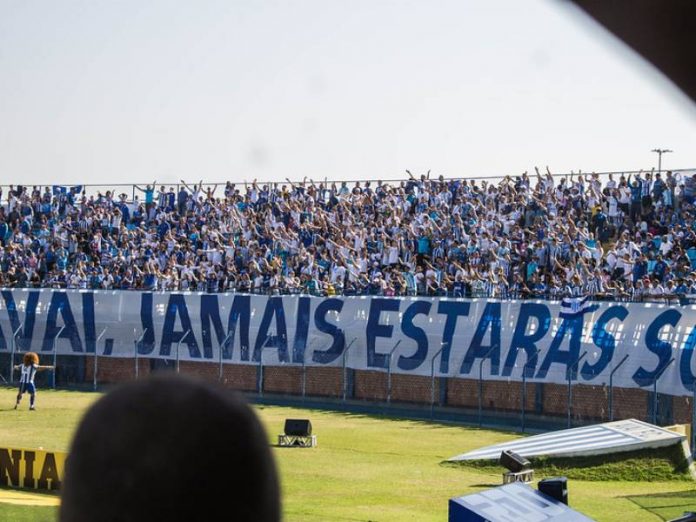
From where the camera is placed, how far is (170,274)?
137 ft

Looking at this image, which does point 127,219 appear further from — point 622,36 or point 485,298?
point 622,36

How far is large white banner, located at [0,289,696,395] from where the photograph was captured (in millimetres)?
27891

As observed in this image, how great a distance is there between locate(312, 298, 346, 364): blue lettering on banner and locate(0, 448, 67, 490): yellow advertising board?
1686 centimetres

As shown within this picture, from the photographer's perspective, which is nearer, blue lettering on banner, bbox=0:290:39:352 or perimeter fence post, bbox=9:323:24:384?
perimeter fence post, bbox=9:323:24:384

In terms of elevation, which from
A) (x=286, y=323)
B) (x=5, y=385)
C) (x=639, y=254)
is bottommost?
(x=5, y=385)

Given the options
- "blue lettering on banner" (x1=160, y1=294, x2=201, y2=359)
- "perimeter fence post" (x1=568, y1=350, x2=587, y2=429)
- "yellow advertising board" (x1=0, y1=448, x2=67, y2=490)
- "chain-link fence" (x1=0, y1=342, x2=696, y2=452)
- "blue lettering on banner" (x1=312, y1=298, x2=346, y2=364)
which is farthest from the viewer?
"blue lettering on banner" (x1=160, y1=294, x2=201, y2=359)

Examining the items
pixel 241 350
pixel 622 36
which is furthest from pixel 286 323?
pixel 622 36

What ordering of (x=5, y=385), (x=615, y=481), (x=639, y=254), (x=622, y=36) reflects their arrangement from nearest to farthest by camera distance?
1. (x=622, y=36)
2. (x=615, y=481)
3. (x=639, y=254)
4. (x=5, y=385)

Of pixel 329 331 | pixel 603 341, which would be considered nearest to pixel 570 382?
pixel 603 341

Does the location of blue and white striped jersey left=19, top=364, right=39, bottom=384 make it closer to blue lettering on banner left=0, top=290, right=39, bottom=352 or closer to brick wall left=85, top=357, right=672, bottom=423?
brick wall left=85, top=357, right=672, bottom=423

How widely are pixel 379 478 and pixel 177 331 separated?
18.3 meters

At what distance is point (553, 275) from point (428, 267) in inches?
188

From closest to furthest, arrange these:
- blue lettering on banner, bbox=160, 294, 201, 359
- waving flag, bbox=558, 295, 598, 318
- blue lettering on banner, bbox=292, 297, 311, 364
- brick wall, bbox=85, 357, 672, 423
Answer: brick wall, bbox=85, 357, 672, 423
waving flag, bbox=558, 295, 598, 318
blue lettering on banner, bbox=292, 297, 311, 364
blue lettering on banner, bbox=160, 294, 201, 359

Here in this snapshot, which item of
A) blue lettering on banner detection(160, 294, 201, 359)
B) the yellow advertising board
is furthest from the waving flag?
the yellow advertising board
